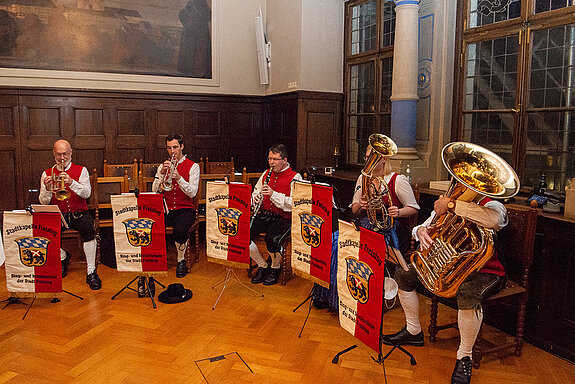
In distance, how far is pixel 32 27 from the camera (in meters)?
6.36

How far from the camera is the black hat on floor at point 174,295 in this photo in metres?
4.37

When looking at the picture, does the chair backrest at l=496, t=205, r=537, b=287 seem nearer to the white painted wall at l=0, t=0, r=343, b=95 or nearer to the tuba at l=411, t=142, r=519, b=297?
the tuba at l=411, t=142, r=519, b=297

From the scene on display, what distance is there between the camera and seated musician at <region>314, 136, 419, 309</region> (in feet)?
12.9

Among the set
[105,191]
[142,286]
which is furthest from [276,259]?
[105,191]

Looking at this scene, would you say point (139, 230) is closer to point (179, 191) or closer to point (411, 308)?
point (179, 191)

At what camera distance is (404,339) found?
3520 mm

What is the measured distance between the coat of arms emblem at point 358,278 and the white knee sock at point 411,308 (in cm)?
A: 69

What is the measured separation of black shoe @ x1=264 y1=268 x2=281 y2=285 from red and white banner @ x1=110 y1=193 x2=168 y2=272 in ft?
3.78

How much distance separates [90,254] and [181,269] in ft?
3.12

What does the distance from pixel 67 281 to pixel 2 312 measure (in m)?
0.84

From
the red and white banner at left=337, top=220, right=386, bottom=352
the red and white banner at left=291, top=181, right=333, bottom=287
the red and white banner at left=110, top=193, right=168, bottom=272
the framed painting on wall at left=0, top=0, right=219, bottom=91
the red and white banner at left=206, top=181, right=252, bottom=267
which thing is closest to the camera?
the red and white banner at left=337, top=220, right=386, bottom=352

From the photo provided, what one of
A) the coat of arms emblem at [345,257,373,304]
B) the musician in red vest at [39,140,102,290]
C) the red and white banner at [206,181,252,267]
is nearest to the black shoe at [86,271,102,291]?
the musician in red vest at [39,140,102,290]

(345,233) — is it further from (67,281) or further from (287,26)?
(287,26)

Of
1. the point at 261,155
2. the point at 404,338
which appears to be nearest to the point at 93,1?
the point at 261,155
